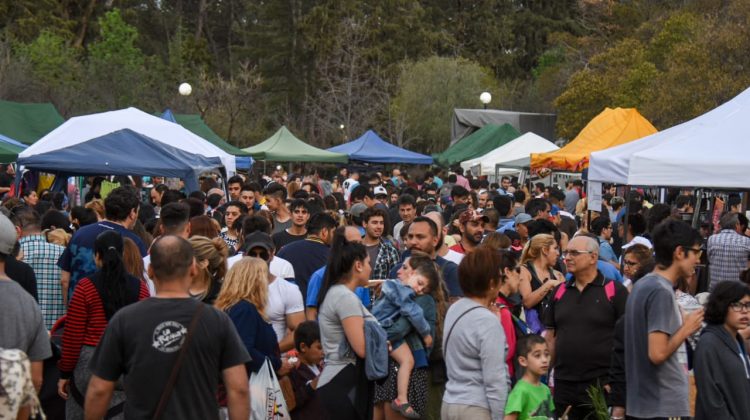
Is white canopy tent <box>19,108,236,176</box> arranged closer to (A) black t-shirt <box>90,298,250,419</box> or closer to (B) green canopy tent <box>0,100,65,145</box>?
(B) green canopy tent <box>0,100,65,145</box>

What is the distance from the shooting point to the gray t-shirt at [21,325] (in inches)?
222

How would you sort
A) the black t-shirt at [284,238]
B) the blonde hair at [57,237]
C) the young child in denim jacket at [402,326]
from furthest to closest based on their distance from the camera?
the black t-shirt at [284,238]
the blonde hair at [57,237]
the young child in denim jacket at [402,326]

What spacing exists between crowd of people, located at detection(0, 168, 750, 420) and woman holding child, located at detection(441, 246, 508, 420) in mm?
11

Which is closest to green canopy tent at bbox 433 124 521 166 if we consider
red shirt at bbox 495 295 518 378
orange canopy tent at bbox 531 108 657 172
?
orange canopy tent at bbox 531 108 657 172

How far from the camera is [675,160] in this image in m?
11.5

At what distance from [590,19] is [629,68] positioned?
96.6 ft

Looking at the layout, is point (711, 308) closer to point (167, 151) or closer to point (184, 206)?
point (184, 206)

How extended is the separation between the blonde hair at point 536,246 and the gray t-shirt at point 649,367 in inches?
112

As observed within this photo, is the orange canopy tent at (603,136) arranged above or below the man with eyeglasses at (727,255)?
above

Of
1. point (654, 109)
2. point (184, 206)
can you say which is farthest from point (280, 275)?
point (654, 109)

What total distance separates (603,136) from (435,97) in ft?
108

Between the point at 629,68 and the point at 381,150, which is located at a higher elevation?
the point at 629,68

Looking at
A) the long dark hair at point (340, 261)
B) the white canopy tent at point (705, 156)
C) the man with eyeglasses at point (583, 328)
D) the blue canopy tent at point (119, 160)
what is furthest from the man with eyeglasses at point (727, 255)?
the blue canopy tent at point (119, 160)

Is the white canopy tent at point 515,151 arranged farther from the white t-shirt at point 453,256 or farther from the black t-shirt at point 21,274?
the black t-shirt at point 21,274
